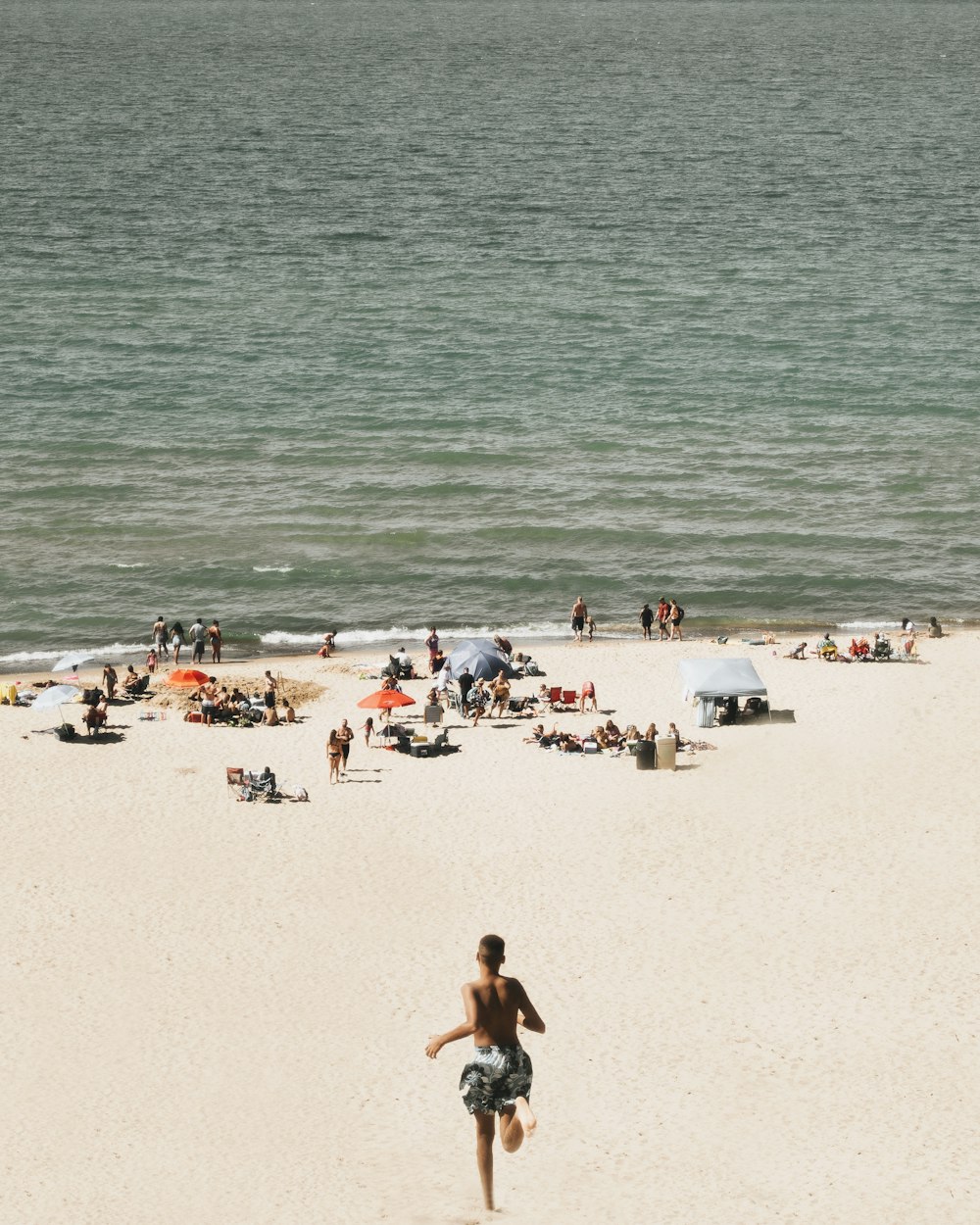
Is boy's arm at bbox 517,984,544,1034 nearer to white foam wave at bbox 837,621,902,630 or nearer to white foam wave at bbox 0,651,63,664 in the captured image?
white foam wave at bbox 0,651,63,664

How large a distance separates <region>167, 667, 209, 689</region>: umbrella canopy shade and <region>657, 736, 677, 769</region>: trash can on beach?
33.8 ft

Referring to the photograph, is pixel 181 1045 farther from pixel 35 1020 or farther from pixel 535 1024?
pixel 535 1024

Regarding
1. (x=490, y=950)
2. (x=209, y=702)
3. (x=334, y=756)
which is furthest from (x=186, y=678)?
(x=490, y=950)

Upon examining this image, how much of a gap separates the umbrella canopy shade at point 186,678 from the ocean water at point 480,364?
7.30 metres

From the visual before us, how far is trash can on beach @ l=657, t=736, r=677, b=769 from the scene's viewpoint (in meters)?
32.3

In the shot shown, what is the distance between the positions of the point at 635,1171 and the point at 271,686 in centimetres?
1967

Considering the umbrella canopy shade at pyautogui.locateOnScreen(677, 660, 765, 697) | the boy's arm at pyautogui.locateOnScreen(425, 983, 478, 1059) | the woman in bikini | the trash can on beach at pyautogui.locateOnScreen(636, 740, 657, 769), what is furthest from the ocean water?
the boy's arm at pyautogui.locateOnScreen(425, 983, 478, 1059)

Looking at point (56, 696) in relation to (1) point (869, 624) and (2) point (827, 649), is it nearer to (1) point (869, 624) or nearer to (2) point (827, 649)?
(2) point (827, 649)

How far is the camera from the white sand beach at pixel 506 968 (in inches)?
746

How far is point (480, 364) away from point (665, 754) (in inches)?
1471

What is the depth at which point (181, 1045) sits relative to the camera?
73.7 ft

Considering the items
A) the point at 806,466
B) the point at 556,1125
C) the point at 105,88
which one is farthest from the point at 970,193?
the point at 556,1125

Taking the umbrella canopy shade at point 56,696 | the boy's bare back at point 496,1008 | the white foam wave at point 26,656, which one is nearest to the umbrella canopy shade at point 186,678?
the umbrella canopy shade at point 56,696

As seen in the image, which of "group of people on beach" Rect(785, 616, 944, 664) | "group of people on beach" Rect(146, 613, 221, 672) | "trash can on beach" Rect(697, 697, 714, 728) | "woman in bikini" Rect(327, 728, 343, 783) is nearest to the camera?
"woman in bikini" Rect(327, 728, 343, 783)
